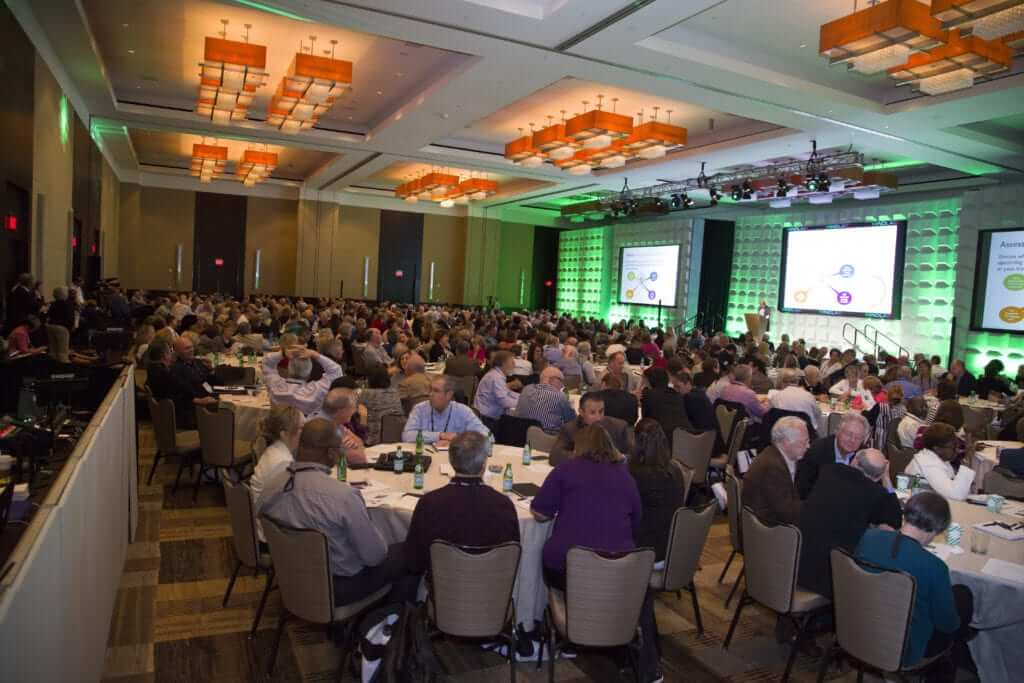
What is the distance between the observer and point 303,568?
329 centimetres

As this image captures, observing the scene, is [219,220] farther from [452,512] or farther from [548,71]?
[452,512]

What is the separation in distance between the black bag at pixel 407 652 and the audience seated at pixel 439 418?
2125mm

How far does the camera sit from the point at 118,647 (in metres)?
3.89

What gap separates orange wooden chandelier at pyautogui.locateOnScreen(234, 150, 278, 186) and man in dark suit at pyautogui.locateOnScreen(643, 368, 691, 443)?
43.3ft

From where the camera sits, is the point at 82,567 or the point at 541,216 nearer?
the point at 82,567

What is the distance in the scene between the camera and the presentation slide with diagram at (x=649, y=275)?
889 inches

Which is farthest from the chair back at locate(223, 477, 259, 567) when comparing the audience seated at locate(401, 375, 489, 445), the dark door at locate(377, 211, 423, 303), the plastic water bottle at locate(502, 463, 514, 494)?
the dark door at locate(377, 211, 423, 303)

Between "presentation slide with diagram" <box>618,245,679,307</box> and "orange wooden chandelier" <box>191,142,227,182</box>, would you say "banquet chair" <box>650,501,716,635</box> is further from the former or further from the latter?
"presentation slide with diagram" <box>618,245,679,307</box>

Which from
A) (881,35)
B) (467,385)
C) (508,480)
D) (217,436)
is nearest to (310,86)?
(467,385)

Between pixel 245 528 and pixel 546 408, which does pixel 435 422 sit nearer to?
pixel 546 408

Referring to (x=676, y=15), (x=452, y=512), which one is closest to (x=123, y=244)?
(x=676, y=15)

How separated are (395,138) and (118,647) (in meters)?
11.7

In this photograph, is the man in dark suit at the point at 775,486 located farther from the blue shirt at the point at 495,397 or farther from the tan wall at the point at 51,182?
the tan wall at the point at 51,182

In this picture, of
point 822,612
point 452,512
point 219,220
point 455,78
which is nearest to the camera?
point 452,512
